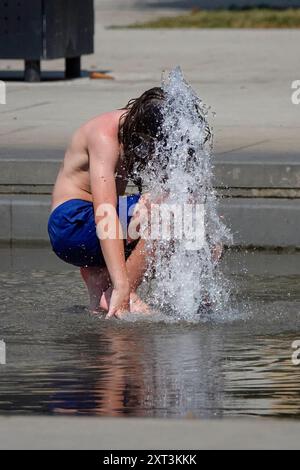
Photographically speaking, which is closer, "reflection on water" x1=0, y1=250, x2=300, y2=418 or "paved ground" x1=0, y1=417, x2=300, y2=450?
"paved ground" x1=0, y1=417, x2=300, y2=450

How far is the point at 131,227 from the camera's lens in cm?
691

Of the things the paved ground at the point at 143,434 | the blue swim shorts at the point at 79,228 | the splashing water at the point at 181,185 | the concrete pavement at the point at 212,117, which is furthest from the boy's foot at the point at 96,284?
the paved ground at the point at 143,434

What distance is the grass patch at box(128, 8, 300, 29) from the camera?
22.9 metres

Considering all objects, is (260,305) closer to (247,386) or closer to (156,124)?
(156,124)

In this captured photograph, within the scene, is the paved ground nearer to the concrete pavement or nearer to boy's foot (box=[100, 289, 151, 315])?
boy's foot (box=[100, 289, 151, 315])

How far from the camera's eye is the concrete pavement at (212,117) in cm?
909

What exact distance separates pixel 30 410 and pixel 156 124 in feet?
6.31

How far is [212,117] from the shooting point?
469 inches

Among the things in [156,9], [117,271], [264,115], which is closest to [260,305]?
[117,271]

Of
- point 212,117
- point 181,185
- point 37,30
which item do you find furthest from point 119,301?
point 37,30

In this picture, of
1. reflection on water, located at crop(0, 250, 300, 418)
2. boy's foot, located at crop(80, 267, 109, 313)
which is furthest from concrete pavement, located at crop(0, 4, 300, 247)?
boy's foot, located at crop(80, 267, 109, 313)

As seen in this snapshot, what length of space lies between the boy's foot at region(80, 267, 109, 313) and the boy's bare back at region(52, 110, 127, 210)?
350 mm

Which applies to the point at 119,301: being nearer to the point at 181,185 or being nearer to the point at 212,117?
the point at 181,185

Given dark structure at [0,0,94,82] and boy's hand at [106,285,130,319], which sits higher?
dark structure at [0,0,94,82]
